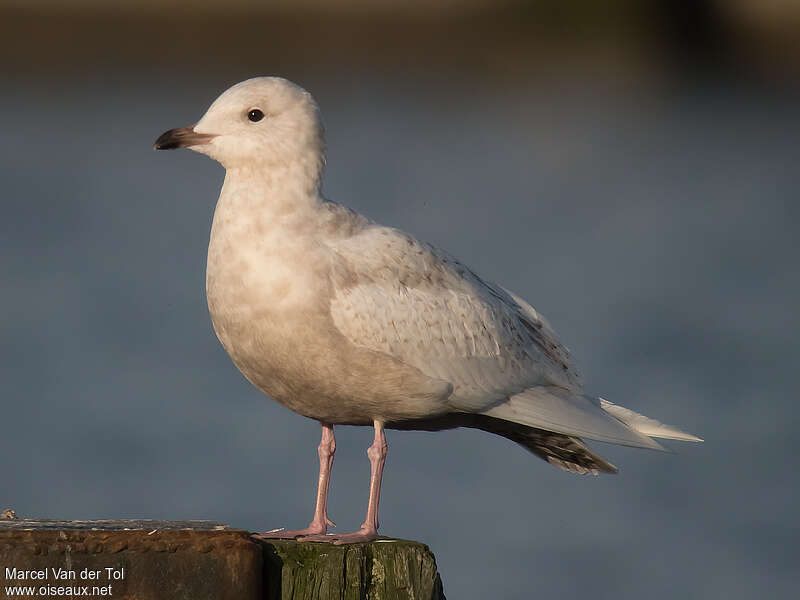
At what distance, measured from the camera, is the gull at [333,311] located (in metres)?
7.20

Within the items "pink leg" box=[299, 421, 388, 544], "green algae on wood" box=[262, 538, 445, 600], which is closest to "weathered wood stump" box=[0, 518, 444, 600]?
"green algae on wood" box=[262, 538, 445, 600]

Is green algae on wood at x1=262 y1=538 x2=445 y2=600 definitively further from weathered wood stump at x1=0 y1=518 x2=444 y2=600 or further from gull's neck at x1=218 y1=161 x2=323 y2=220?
gull's neck at x1=218 y1=161 x2=323 y2=220

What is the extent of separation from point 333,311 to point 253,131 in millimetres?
1089

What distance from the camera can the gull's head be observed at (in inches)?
299


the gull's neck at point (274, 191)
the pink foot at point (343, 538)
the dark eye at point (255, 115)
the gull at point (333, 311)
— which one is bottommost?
the pink foot at point (343, 538)

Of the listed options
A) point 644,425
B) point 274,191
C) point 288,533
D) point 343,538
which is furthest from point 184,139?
point 644,425

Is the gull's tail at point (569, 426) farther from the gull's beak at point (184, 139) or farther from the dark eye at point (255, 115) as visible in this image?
the gull's beak at point (184, 139)

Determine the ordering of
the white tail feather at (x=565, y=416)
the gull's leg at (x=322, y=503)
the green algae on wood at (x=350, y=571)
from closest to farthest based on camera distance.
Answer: the green algae on wood at (x=350, y=571)
the gull's leg at (x=322, y=503)
the white tail feather at (x=565, y=416)

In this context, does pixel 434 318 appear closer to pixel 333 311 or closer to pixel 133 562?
pixel 333 311

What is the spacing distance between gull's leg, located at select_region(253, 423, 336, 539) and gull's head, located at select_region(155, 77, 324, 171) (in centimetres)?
148

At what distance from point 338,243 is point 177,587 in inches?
94.0

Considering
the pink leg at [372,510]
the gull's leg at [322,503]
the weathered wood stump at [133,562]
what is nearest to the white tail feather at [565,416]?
the pink leg at [372,510]

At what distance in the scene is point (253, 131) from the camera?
299 inches

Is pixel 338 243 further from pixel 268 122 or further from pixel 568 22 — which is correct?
pixel 568 22
